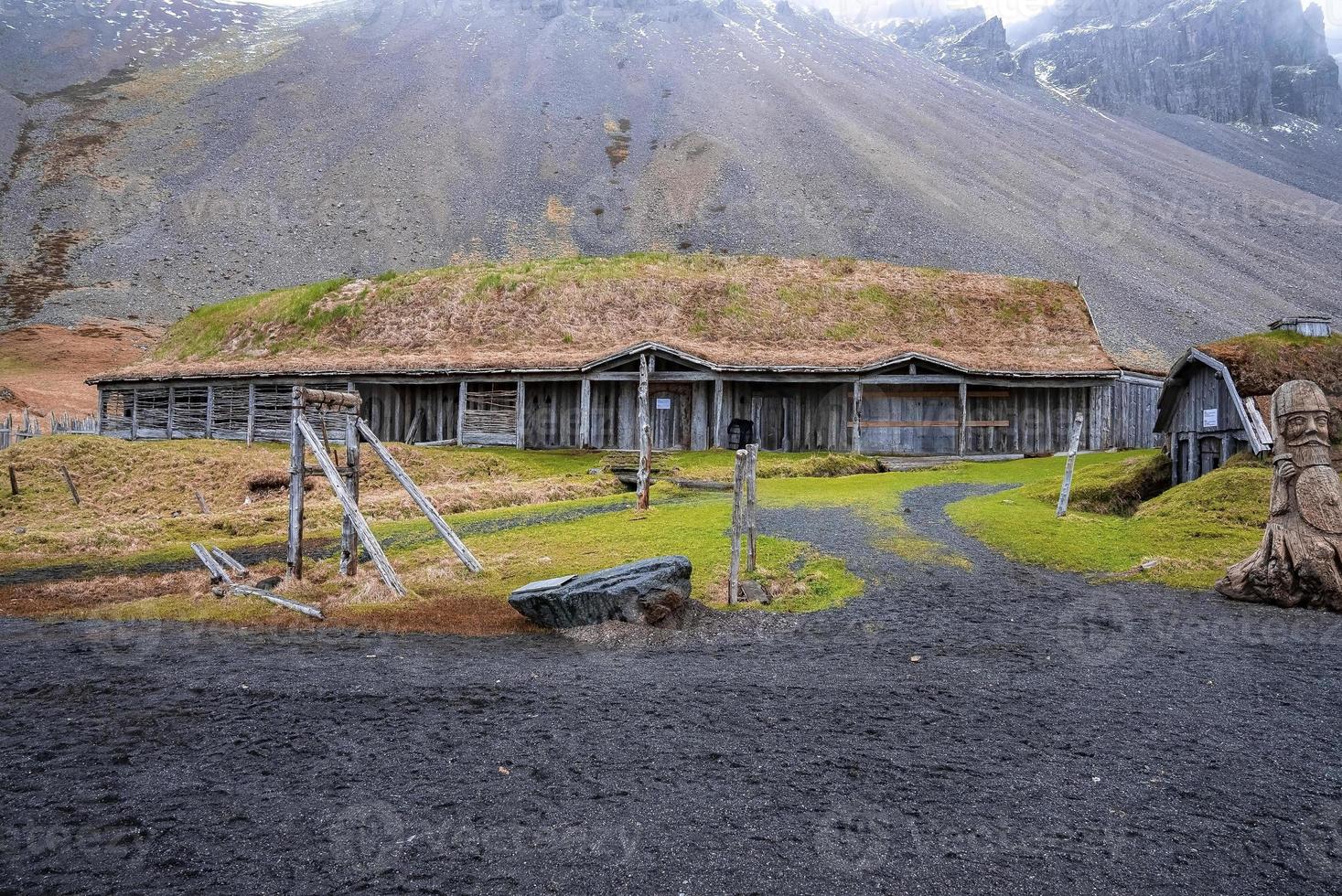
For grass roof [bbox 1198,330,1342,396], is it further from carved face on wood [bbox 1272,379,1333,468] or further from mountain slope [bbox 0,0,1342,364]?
mountain slope [bbox 0,0,1342,364]

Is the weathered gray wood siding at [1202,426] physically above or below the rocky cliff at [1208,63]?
below

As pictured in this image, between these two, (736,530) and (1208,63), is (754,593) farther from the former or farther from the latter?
(1208,63)

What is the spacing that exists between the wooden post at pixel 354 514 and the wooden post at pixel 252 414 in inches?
1077

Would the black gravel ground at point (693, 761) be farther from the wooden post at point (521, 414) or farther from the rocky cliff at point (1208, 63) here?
the rocky cliff at point (1208, 63)

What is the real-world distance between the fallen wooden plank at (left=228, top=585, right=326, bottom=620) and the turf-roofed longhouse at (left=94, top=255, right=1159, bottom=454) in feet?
71.6

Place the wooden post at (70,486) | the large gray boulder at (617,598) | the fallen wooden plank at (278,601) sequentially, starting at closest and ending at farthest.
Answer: the large gray boulder at (617,598) → the fallen wooden plank at (278,601) → the wooden post at (70,486)

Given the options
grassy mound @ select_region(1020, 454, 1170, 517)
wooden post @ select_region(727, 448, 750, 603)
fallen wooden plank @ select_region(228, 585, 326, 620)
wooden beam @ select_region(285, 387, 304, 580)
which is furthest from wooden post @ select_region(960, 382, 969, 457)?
fallen wooden plank @ select_region(228, 585, 326, 620)

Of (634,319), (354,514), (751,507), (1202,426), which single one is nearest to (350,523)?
(354,514)

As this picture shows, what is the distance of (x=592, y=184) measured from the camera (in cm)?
9812

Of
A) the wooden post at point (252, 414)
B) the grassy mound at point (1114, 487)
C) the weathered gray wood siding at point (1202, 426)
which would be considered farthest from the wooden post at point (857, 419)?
the wooden post at point (252, 414)

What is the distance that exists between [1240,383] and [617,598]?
15190 mm

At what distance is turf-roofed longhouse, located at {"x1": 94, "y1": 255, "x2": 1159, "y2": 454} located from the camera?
34.5 meters

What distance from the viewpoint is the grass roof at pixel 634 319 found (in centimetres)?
3675

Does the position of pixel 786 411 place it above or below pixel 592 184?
below
